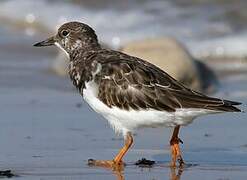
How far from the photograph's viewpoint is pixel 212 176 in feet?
16.1

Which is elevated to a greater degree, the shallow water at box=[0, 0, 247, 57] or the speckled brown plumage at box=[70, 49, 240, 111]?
the shallow water at box=[0, 0, 247, 57]

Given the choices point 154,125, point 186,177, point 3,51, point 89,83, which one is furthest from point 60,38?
point 3,51

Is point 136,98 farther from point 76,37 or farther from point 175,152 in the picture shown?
point 76,37

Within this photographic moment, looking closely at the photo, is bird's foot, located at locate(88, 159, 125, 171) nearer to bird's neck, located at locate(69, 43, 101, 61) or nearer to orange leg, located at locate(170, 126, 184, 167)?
orange leg, located at locate(170, 126, 184, 167)

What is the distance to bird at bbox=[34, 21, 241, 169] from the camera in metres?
5.06

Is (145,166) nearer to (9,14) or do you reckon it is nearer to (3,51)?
(3,51)

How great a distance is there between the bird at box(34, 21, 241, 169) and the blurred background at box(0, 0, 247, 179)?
29 centimetres

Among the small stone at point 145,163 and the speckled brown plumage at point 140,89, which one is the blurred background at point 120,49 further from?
the speckled brown plumage at point 140,89

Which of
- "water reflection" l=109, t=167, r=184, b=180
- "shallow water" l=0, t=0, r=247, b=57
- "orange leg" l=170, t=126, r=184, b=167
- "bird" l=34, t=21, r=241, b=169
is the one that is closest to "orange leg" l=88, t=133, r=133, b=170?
"bird" l=34, t=21, r=241, b=169

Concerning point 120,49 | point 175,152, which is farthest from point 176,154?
point 120,49

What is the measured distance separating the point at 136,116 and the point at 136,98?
0.11 meters

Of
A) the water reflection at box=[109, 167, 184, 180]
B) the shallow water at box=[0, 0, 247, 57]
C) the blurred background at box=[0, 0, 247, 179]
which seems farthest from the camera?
the shallow water at box=[0, 0, 247, 57]

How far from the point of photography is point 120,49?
9.01 meters

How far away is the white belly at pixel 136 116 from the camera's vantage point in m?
5.07
